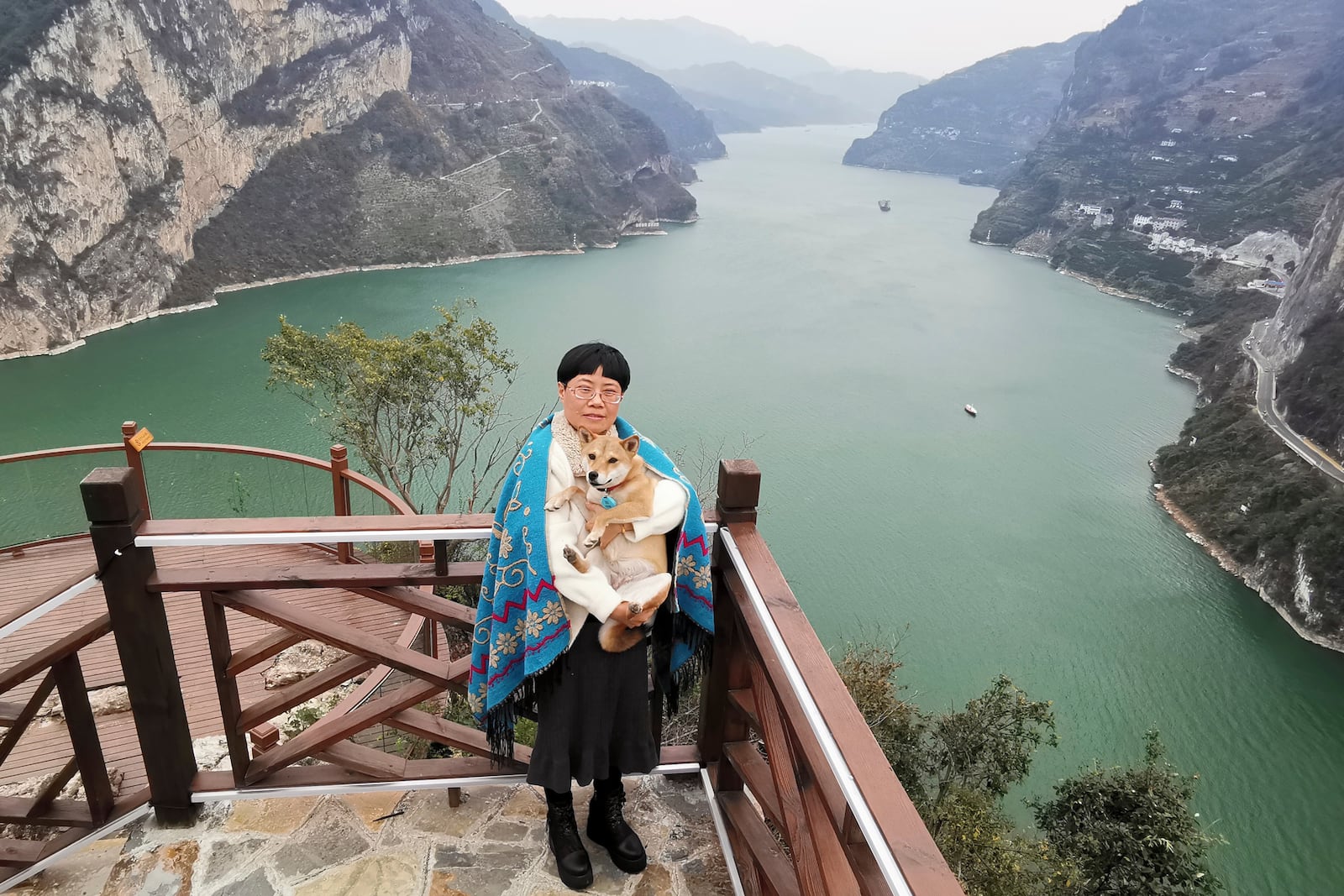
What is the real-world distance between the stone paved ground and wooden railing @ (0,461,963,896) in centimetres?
8

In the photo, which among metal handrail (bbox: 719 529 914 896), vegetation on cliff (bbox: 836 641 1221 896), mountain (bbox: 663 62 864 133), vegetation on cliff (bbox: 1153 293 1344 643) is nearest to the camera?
metal handrail (bbox: 719 529 914 896)

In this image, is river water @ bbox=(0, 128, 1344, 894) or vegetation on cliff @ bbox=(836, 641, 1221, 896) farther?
river water @ bbox=(0, 128, 1344, 894)

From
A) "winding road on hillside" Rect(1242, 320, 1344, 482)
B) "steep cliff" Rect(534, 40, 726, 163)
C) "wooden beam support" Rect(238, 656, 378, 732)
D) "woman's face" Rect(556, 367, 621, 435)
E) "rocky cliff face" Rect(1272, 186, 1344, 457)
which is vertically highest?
"steep cliff" Rect(534, 40, 726, 163)

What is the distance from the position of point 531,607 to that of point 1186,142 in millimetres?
66828

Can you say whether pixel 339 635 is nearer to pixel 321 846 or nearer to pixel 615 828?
pixel 321 846

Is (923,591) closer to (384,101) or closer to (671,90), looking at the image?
(384,101)

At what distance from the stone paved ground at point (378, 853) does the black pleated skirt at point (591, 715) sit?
0.32 meters

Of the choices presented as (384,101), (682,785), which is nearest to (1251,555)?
(682,785)

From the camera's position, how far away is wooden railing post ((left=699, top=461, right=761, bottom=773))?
67.4 inches

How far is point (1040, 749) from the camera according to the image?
11398mm

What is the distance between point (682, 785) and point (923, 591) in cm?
1413

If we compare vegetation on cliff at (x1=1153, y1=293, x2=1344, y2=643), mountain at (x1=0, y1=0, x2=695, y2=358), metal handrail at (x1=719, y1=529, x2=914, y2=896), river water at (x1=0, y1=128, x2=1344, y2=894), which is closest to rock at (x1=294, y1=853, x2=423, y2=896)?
metal handrail at (x1=719, y1=529, x2=914, y2=896)

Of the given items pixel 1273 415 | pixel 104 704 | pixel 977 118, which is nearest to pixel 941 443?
pixel 1273 415

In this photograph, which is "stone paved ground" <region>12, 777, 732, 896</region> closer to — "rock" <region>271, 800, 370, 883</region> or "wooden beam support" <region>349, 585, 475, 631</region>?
"rock" <region>271, 800, 370, 883</region>
